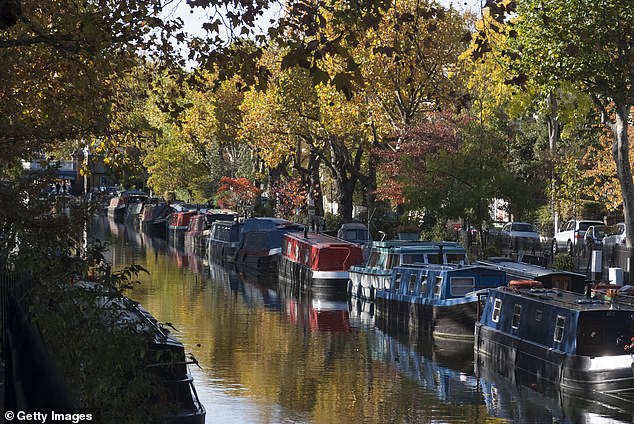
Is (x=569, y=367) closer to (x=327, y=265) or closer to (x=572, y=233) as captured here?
(x=327, y=265)

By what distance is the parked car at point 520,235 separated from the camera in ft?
205

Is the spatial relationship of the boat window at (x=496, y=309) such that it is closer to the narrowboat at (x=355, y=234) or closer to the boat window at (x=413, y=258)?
the boat window at (x=413, y=258)

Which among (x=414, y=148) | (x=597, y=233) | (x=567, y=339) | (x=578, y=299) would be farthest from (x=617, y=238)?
(x=567, y=339)

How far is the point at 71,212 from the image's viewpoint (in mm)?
15656

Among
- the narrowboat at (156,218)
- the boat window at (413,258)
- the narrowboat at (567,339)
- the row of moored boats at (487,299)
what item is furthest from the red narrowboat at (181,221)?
the narrowboat at (567,339)

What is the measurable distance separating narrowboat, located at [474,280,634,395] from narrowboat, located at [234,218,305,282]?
107 feet

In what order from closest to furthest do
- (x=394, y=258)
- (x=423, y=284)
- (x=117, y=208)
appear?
(x=423, y=284)
(x=394, y=258)
(x=117, y=208)

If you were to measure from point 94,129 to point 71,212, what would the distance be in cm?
422

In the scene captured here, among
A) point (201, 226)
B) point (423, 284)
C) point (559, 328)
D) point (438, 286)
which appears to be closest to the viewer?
point (559, 328)

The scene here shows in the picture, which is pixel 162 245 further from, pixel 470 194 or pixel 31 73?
pixel 31 73

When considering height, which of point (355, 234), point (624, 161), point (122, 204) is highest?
point (624, 161)

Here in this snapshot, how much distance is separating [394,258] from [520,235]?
21.1 metres

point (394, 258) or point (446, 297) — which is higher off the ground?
point (394, 258)

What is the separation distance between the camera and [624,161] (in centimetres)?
4659
